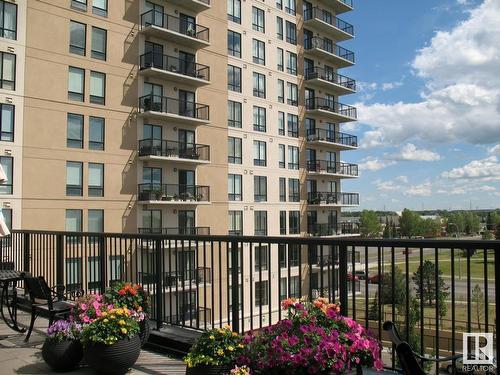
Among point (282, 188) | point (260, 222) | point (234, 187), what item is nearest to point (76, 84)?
point (234, 187)

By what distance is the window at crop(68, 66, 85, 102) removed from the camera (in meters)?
26.6

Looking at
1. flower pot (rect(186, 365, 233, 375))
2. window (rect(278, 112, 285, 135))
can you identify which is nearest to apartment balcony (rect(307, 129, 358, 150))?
window (rect(278, 112, 285, 135))

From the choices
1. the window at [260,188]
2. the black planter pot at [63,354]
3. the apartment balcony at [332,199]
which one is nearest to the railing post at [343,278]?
the black planter pot at [63,354]

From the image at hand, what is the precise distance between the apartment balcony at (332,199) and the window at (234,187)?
8.32 m

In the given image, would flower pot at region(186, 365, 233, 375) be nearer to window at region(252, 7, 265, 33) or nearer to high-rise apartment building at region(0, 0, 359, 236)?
high-rise apartment building at region(0, 0, 359, 236)

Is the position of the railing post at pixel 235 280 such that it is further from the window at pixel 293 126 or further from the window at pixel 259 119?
the window at pixel 293 126

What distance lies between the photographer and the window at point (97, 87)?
90.2ft

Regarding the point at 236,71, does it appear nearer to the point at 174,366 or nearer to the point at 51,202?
the point at 51,202

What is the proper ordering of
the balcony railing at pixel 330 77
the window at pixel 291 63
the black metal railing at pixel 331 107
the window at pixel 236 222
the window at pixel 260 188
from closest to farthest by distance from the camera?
the window at pixel 236 222
the window at pixel 260 188
the window at pixel 291 63
the balcony railing at pixel 330 77
the black metal railing at pixel 331 107

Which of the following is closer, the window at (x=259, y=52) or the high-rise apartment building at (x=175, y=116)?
the high-rise apartment building at (x=175, y=116)

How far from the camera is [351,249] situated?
4430 mm

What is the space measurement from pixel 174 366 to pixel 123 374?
565 millimetres

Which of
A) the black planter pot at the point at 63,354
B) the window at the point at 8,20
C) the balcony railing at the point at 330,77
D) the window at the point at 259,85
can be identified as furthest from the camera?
the balcony railing at the point at 330,77

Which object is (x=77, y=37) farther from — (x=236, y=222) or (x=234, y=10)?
(x=236, y=222)
